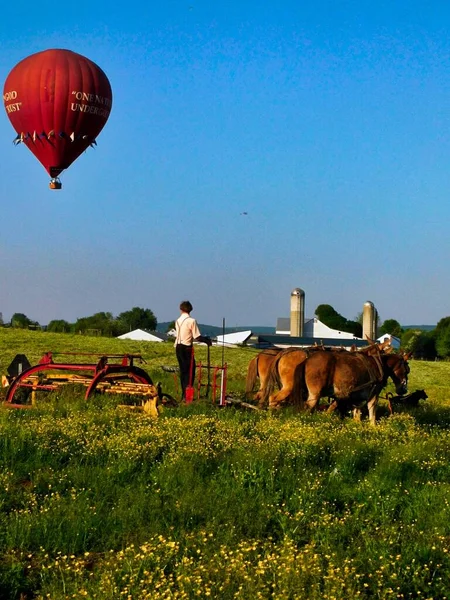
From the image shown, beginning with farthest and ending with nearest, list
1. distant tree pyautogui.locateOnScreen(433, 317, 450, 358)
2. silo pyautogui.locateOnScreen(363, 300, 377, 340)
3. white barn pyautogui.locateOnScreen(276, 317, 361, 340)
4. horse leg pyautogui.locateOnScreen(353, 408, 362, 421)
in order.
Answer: white barn pyautogui.locateOnScreen(276, 317, 361, 340)
distant tree pyautogui.locateOnScreen(433, 317, 450, 358)
silo pyautogui.locateOnScreen(363, 300, 377, 340)
horse leg pyautogui.locateOnScreen(353, 408, 362, 421)

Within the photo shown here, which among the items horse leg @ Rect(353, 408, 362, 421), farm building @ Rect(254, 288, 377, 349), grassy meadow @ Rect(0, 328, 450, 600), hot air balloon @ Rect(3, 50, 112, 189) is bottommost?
grassy meadow @ Rect(0, 328, 450, 600)

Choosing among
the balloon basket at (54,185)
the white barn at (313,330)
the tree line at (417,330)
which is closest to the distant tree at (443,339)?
the tree line at (417,330)

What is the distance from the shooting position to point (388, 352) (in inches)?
801

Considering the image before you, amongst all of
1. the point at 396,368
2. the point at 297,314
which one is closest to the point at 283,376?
the point at 396,368

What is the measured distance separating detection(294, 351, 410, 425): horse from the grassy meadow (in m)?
2.00

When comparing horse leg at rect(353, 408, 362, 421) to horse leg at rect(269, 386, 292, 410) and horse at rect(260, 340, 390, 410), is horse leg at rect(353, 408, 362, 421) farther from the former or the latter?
horse leg at rect(269, 386, 292, 410)

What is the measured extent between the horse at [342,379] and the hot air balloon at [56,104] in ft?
43.3

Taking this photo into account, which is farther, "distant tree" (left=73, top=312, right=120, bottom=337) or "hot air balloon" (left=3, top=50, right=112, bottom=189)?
"distant tree" (left=73, top=312, right=120, bottom=337)

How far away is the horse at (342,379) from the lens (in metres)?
17.8

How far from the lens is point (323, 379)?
17.8 metres

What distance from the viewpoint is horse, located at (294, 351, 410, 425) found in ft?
58.2

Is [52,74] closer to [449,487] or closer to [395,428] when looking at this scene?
[395,428]

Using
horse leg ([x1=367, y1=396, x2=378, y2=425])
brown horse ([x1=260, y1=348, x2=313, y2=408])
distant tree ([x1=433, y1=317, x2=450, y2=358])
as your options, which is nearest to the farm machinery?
brown horse ([x1=260, y1=348, x2=313, y2=408])

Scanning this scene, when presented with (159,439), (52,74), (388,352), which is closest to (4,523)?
(159,439)
